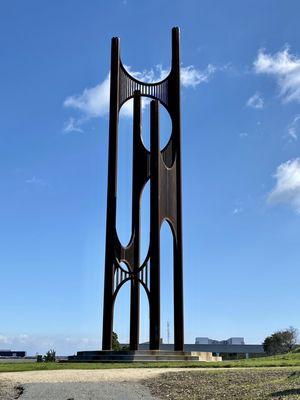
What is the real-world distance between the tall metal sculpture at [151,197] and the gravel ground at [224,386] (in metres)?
14.7

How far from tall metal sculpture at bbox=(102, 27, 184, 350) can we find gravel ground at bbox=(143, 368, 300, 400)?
48.3ft

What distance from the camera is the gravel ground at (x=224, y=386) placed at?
1250 centimetres

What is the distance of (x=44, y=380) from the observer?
55.3ft

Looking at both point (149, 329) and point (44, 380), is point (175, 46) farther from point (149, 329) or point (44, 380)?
point (44, 380)

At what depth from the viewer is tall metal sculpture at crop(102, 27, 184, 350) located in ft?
110

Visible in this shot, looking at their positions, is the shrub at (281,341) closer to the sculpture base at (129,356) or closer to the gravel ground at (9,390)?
the sculpture base at (129,356)

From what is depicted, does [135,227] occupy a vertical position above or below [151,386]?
above

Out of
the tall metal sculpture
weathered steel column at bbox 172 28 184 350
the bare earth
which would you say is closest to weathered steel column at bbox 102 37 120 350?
the tall metal sculpture

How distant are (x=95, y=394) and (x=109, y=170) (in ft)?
75.6

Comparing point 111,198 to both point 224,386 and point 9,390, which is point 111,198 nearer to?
point 9,390

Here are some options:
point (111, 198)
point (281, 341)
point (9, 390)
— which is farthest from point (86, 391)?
point (281, 341)

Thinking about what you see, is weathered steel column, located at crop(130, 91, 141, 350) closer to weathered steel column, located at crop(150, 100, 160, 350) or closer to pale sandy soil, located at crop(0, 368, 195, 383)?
weathered steel column, located at crop(150, 100, 160, 350)

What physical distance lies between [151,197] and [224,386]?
19.8 m

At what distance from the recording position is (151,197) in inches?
1344
